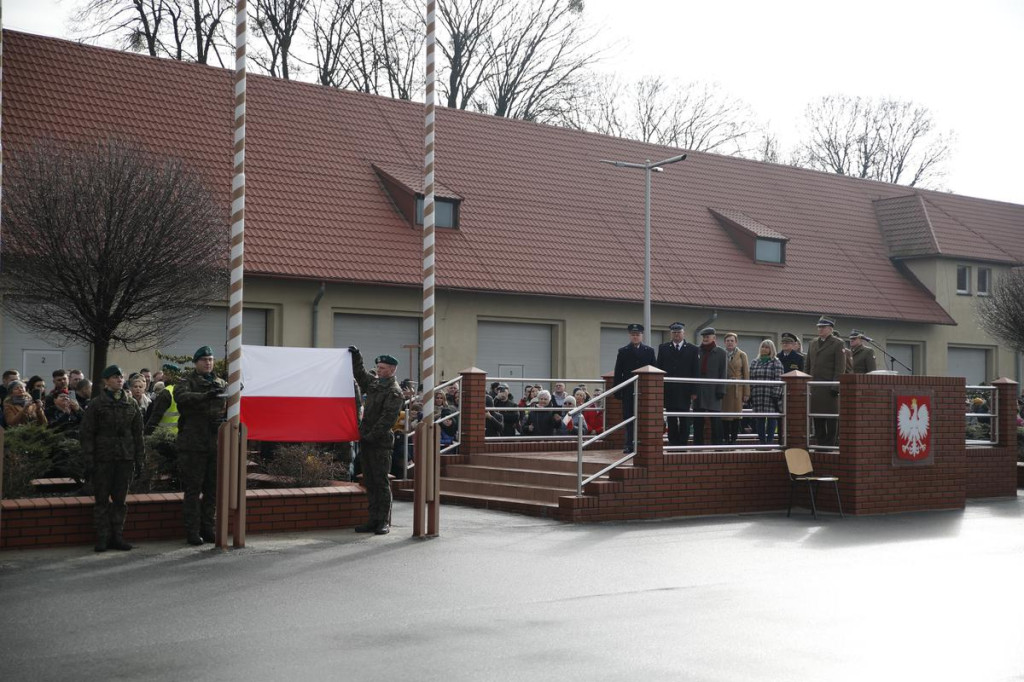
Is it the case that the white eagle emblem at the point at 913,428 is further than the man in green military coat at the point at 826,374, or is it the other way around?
the man in green military coat at the point at 826,374

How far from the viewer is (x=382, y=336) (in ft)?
98.4

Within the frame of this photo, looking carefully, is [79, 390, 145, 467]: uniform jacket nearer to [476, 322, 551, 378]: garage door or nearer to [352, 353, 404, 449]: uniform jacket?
[352, 353, 404, 449]: uniform jacket

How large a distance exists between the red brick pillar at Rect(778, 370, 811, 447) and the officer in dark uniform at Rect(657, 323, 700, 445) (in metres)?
1.31

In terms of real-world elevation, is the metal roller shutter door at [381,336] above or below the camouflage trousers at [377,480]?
above

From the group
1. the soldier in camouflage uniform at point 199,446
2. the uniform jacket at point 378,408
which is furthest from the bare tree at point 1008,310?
the soldier in camouflage uniform at point 199,446

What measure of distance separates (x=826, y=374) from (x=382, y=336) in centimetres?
1437

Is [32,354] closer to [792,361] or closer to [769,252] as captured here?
[792,361]

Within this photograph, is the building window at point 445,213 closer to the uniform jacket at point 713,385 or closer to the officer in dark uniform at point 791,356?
the officer in dark uniform at point 791,356

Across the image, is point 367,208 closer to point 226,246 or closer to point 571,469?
point 226,246

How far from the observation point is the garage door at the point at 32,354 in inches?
995

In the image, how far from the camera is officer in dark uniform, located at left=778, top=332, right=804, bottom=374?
1847cm

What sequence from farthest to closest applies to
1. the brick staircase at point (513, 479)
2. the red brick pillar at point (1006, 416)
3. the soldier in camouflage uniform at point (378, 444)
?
the red brick pillar at point (1006, 416) < the brick staircase at point (513, 479) < the soldier in camouflage uniform at point (378, 444)

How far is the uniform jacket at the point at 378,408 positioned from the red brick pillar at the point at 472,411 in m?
5.12

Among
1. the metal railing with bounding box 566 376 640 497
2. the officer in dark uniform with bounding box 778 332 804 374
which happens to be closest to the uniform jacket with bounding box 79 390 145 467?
the metal railing with bounding box 566 376 640 497
